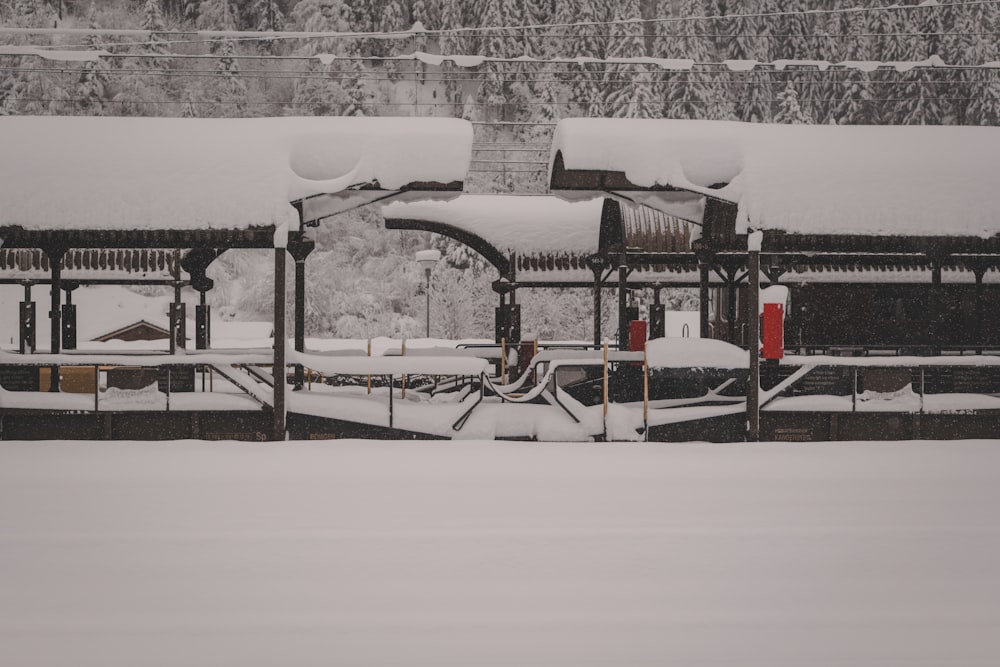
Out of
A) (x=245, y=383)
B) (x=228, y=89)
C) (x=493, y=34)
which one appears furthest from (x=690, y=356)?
(x=228, y=89)

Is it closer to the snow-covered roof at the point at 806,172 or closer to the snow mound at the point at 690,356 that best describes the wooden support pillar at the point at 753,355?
the snow mound at the point at 690,356

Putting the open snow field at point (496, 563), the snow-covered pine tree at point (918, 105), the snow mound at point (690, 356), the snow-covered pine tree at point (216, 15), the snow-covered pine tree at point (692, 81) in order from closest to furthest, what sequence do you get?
the open snow field at point (496, 563), the snow mound at point (690, 356), the snow-covered pine tree at point (918, 105), the snow-covered pine tree at point (692, 81), the snow-covered pine tree at point (216, 15)

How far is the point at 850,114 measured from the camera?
188 feet

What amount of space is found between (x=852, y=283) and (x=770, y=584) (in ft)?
69.7

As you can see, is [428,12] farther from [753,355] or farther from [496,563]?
[496,563]

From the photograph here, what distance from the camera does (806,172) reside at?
542 inches

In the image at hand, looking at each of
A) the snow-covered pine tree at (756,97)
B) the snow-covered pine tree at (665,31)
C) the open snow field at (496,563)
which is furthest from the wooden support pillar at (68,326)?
the snow-covered pine tree at (756,97)

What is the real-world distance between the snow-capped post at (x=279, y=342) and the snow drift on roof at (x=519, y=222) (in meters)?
7.92

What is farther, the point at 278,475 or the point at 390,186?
the point at 390,186

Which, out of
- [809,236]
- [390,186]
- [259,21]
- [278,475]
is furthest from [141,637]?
[259,21]

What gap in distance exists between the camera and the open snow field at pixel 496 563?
5199 millimetres

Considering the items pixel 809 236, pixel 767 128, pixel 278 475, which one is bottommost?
pixel 278 475

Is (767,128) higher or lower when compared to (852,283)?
higher

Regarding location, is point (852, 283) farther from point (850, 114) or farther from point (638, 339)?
point (850, 114)
